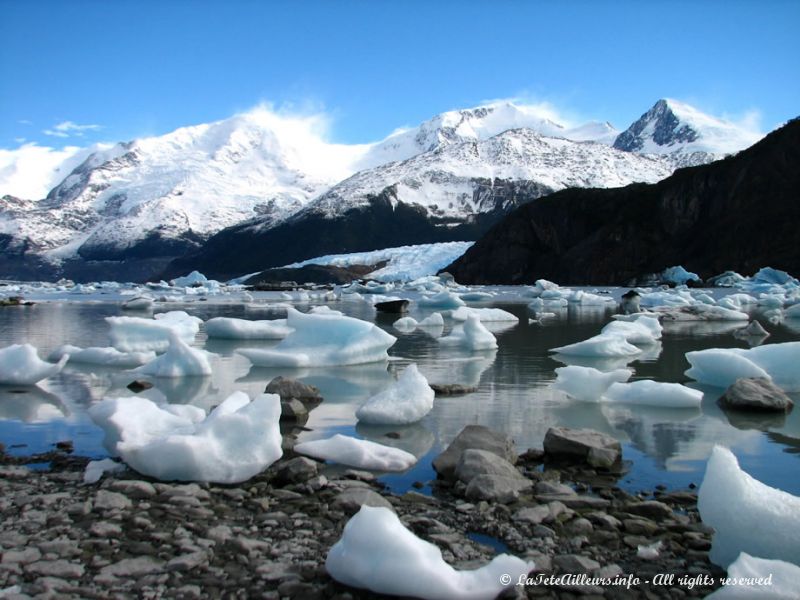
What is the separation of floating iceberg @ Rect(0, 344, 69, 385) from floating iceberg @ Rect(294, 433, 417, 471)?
5086 mm

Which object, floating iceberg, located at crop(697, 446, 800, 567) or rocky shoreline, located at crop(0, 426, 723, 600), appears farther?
floating iceberg, located at crop(697, 446, 800, 567)

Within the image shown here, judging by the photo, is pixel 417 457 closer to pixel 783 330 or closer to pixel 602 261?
pixel 783 330

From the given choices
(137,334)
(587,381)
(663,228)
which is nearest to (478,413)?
(587,381)

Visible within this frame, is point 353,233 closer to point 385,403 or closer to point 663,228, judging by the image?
point 663,228

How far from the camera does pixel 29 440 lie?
6.36 m

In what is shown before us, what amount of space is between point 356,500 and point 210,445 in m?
1.29

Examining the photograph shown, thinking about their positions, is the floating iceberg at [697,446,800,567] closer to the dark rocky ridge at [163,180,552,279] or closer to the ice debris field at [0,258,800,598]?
the ice debris field at [0,258,800,598]

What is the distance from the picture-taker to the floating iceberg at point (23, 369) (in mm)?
9242

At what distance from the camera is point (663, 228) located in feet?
229

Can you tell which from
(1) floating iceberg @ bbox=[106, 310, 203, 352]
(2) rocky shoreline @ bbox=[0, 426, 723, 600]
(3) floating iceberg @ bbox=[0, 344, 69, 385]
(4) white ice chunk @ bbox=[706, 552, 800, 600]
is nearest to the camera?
(4) white ice chunk @ bbox=[706, 552, 800, 600]

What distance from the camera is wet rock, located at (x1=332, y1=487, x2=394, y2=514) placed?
14.5 ft

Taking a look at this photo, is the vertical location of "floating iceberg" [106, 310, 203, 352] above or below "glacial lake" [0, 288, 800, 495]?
above

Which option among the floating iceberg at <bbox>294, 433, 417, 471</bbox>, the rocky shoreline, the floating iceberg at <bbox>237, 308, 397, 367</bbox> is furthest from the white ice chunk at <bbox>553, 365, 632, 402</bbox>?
the floating iceberg at <bbox>237, 308, 397, 367</bbox>

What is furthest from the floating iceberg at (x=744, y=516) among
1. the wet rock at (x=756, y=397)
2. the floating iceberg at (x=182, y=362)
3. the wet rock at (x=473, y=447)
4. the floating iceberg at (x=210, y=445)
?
the floating iceberg at (x=182, y=362)
